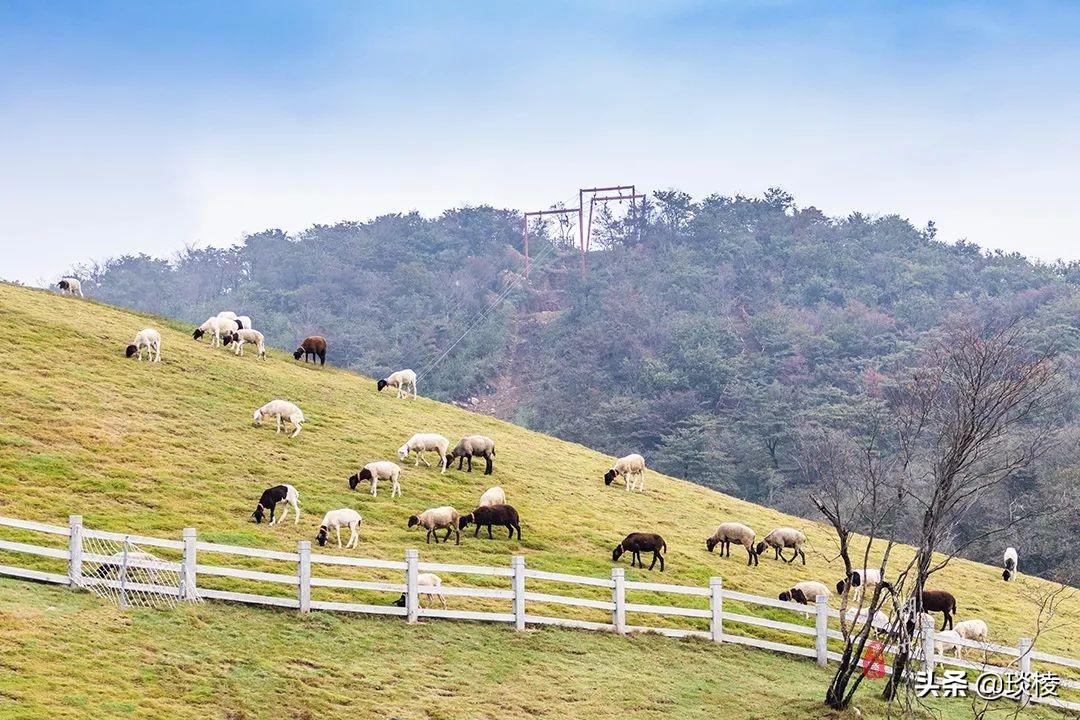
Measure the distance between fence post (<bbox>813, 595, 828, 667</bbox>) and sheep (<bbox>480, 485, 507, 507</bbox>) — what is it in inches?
381

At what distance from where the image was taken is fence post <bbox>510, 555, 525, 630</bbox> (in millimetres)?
24047

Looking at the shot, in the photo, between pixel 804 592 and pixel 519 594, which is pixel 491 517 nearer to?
pixel 519 594

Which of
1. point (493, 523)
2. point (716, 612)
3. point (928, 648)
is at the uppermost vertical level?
point (493, 523)

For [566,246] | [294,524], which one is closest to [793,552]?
[294,524]

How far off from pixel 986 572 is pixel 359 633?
89.6 feet

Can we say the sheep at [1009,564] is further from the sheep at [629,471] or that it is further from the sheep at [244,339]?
the sheep at [244,339]

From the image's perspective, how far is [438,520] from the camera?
29.4 metres

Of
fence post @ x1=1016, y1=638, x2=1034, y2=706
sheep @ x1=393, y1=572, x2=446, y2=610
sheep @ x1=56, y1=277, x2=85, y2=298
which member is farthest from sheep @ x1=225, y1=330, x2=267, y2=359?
fence post @ x1=1016, y1=638, x2=1034, y2=706

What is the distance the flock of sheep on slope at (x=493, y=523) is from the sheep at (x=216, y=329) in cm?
547

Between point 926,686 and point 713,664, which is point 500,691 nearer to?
point 713,664

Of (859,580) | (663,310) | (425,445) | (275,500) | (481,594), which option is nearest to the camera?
(481,594)

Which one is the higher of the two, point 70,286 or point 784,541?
point 70,286

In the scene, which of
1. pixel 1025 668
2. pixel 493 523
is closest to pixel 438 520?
pixel 493 523

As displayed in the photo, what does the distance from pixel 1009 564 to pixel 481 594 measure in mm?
28018
